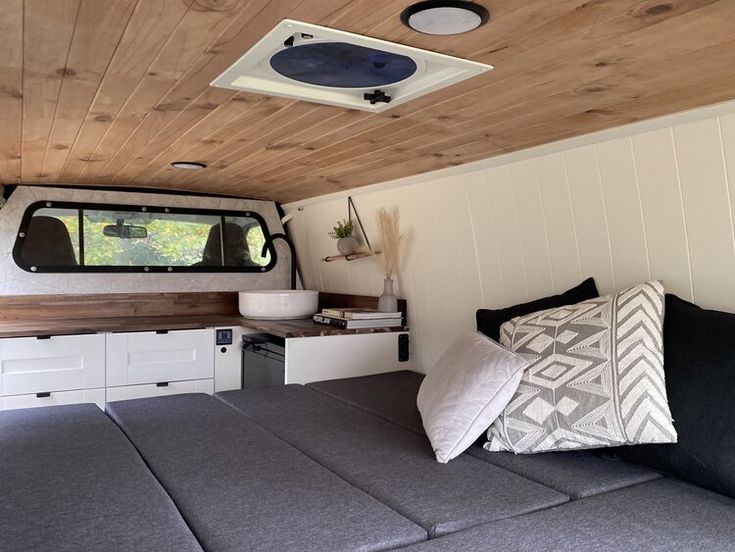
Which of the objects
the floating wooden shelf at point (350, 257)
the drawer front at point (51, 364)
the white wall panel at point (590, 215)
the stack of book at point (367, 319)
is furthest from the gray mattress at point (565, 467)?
the drawer front at point (51, 364)

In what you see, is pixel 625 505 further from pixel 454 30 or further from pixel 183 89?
pixel 183 89

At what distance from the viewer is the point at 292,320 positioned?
3.85 metres

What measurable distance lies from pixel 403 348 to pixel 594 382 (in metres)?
1.75

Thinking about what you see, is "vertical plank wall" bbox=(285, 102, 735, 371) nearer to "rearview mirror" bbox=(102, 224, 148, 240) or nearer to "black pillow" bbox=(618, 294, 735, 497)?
"black pillow" bbox=(618, 294, 735, 497)

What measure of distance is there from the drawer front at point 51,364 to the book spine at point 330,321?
1.15 metres

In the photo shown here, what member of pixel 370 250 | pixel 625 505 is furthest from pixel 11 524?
pixel 370 250

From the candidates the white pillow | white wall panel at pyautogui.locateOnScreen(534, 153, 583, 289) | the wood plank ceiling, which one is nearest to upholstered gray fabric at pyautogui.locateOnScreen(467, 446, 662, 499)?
the white pillow

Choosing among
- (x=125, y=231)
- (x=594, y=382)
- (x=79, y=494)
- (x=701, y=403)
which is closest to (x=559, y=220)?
(x=594, y=382)

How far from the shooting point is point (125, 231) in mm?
4008

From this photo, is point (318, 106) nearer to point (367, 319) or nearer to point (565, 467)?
point (565, 467)

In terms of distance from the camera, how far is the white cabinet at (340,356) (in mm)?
3189

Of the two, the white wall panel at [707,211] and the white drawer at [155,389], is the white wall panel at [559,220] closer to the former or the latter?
the white wall panel at [707,211]

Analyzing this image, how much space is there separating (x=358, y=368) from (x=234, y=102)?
5.92 ft

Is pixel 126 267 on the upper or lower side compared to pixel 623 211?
upper
